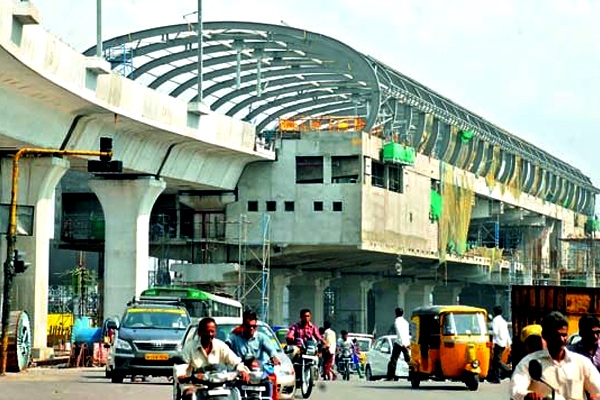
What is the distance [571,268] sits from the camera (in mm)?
106625

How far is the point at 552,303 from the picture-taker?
24641mm

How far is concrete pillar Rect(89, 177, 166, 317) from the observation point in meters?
54.7

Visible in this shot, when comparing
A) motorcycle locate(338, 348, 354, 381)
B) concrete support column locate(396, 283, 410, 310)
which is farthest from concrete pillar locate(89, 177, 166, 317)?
concrete support column locate(396, 283, 410, 310)

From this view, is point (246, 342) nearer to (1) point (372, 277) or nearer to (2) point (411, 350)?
(2) point (411, 350)

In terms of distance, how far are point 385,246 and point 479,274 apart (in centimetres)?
2761

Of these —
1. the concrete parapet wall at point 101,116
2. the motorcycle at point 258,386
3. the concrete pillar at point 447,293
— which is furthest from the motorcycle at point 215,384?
the concrete pillar at point 447,293

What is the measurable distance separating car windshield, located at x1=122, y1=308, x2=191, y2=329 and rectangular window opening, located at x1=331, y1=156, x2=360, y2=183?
1295 inches

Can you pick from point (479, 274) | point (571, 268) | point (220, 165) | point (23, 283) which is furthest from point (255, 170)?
point (571, 268)

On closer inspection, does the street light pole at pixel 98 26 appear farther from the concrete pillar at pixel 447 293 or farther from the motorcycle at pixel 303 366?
the concrete pillar at pixel 447 293

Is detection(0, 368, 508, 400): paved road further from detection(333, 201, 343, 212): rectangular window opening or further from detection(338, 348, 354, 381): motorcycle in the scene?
detection(333, 201, 343, 212): rectangular window opening

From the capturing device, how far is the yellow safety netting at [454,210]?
254ft

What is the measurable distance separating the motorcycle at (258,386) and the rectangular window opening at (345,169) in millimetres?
48359

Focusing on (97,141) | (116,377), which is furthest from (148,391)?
(97,141)

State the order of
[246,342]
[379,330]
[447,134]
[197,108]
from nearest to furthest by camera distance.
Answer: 1. [246,342]
2. [197,108]
3. [447,134]
4. [379,330]
